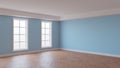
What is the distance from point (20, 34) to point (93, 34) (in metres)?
4.06

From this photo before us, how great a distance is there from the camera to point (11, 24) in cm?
701

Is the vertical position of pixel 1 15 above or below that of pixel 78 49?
above

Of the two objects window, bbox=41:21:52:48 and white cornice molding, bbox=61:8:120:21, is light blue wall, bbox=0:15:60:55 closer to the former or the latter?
window, bbox=41:21:52:48

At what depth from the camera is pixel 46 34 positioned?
8969 millimetres

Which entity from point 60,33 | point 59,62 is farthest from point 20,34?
point 59,62

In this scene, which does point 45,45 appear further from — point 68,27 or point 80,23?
point 80,23

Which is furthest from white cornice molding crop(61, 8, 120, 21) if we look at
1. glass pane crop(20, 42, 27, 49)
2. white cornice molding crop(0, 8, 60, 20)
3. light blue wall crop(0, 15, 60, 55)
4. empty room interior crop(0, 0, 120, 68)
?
glass pane crop(20, 42, 27, 49)

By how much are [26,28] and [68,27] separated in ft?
9.04

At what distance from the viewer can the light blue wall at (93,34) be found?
670 cm

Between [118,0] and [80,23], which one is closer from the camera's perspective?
[118,0]

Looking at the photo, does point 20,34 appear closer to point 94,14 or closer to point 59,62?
point 59,62

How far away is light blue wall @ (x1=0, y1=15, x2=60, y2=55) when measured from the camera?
22.0ft

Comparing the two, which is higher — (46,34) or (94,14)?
(94,14)

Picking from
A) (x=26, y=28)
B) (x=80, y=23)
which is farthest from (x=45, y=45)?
(x=80, y=23)
